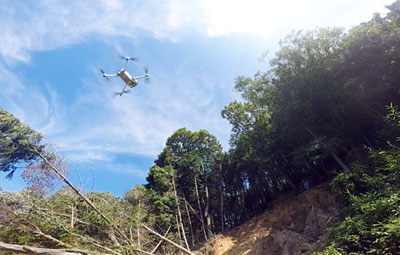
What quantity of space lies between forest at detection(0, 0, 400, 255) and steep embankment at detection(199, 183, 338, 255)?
5.16ft

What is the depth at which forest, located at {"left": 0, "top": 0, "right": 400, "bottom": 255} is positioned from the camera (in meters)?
4.50

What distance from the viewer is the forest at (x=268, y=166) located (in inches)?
177

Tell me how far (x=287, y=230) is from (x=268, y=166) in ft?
14.0

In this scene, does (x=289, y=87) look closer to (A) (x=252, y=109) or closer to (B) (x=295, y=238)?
(A) (x=252, y=109)

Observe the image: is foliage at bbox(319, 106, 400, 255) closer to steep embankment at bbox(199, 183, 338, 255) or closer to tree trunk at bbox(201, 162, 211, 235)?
→ steep embankment at bbox(199, 183, 338, 255)

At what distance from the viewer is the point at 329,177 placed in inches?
416

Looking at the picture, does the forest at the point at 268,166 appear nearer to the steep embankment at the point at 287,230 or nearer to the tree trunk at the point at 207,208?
the tree trunk at the point at 207,208

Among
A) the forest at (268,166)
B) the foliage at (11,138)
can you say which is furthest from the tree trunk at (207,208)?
the foliage at (11,138)

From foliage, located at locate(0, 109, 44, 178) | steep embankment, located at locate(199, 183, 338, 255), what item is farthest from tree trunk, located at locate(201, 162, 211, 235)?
foliage, located at locate(0, 109, 44, 178)

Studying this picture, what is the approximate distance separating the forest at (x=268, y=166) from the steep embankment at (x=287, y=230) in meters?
1.57

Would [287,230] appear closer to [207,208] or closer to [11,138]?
[207,208]

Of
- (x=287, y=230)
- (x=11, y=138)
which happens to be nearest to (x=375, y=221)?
(x=287, y=230)

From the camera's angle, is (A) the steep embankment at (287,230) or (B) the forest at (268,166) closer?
(B) the forest at (268,166)

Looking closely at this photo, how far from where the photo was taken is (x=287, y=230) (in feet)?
28.5
